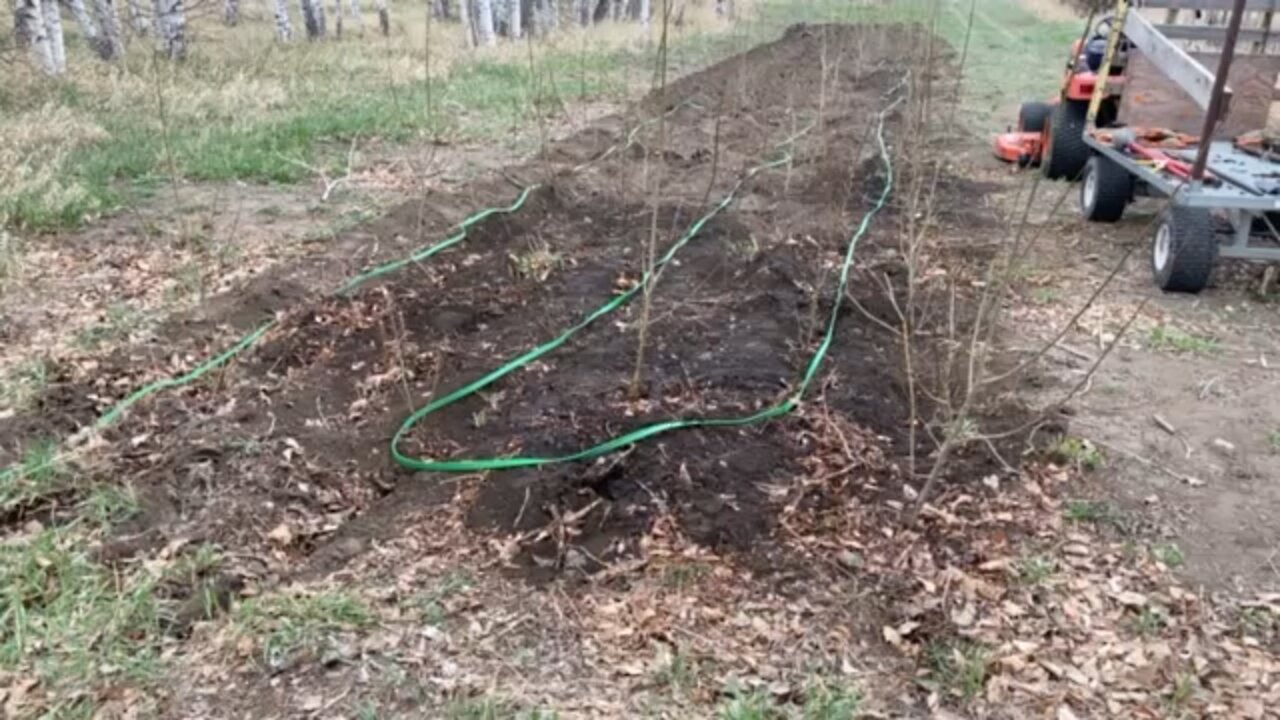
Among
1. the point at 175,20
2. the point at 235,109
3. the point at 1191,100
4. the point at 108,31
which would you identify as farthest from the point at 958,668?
the point at 108,31

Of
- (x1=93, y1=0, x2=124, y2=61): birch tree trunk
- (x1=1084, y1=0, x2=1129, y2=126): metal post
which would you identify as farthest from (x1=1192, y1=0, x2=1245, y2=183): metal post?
(x1=93, y1=0, x2=124, y2=61): birch tree trunk

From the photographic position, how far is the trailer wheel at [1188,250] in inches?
215

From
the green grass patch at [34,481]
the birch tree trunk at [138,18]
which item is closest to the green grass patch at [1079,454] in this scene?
the green grass patch at [34,481]

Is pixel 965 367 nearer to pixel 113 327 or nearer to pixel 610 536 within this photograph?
pixel 610 536

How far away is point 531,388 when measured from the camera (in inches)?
170

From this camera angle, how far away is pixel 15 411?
13.2ft

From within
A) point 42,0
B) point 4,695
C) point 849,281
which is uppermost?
point 42,0

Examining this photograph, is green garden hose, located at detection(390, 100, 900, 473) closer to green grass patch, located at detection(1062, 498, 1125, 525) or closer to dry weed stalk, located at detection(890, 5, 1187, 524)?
dry weed stalk, located at detection(890, 5, 1187, 524)

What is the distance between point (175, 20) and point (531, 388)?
10799mm

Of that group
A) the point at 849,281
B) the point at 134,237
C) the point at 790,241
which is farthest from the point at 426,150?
the point at 849,281

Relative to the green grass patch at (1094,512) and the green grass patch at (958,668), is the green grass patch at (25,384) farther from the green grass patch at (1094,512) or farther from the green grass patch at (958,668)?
the green grass patch at (1094,512)

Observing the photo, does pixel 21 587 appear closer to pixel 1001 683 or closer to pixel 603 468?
pixel 603 468

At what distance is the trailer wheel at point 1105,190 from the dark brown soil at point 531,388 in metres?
0.79

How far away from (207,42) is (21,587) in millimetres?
14264
